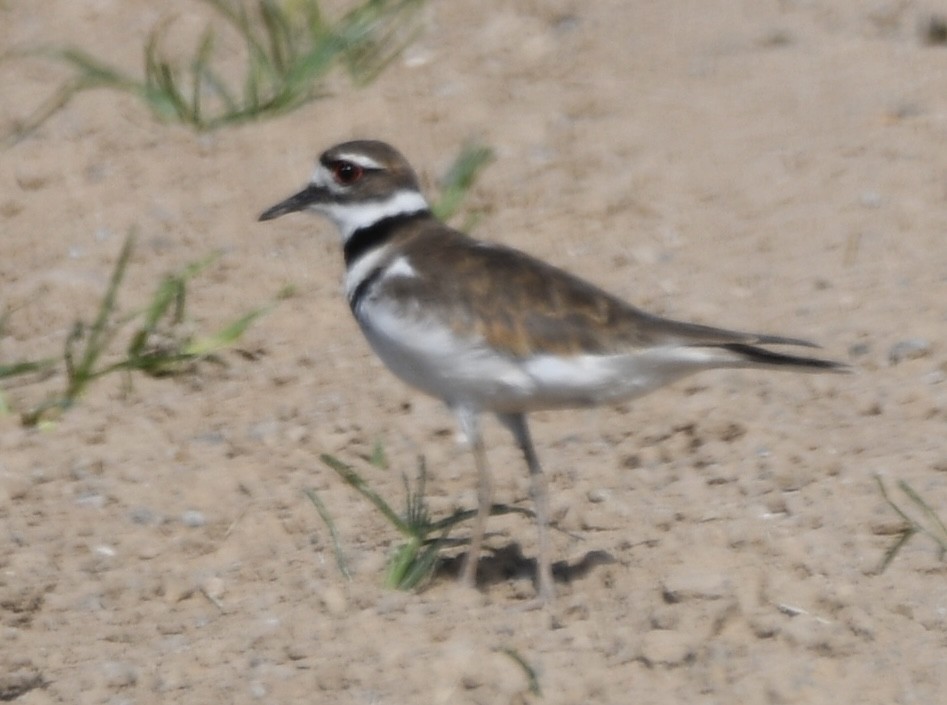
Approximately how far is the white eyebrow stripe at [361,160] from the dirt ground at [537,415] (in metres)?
0.91

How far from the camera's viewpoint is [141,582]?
486 centimetres

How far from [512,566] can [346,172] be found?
1193 mm

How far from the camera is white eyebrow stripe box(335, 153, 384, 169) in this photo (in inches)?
202

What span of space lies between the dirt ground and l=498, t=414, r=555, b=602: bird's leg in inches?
3.5

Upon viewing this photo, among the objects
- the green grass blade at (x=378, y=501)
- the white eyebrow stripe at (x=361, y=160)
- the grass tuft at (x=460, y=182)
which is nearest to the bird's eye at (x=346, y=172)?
the white eyebrow stripe at (x=361, y=160)

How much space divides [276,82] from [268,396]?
214 centimetres

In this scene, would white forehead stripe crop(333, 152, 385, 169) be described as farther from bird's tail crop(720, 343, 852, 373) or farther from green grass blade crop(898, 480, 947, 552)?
green grass blade crop(898, 480, 947, 552)

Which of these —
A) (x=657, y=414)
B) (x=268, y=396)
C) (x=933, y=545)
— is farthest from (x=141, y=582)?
(x=933, y=545)

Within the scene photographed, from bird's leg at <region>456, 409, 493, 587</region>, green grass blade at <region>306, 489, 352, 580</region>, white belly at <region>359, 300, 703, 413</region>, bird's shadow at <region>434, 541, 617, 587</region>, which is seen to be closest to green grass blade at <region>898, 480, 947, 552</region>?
white belly at <region>359, 300, 703, 413</region>

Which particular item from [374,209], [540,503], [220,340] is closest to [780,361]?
[540,503]

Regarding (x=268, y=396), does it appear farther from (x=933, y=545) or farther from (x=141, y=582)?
(x=933, y=545)

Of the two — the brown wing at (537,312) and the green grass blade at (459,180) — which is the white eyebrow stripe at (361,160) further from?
the green grass blade at (459,180)

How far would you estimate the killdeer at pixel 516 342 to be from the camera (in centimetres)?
439

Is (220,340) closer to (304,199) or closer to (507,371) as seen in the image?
(304,199)
